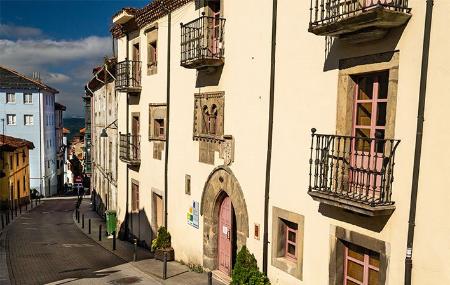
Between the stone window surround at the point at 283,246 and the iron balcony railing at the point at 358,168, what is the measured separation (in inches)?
56.4

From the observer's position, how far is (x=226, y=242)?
1284cm

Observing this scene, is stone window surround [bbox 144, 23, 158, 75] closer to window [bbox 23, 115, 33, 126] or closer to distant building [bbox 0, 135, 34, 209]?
distant building [bbox 0, 135, 34, 209]

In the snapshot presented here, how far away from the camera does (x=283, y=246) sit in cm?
991

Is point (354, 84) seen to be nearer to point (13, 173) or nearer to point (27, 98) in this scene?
point (13, 173)

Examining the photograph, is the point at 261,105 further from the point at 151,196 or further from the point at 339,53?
the point at 151,196

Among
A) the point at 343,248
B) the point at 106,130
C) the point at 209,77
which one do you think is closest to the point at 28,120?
the point at 106,130

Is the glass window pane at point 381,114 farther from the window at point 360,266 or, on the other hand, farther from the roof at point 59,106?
the roof at point 59,106

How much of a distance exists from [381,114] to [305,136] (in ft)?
6.23

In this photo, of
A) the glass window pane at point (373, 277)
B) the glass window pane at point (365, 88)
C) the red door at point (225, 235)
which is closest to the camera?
the glass window pane at point (365, 88)

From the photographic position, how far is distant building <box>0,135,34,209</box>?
35.8m

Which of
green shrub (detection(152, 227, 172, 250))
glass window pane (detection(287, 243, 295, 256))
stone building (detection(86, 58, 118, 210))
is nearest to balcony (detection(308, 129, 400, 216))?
glass window pane (detection(287, 243, 295, 256))

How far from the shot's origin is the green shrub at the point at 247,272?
1001 cm

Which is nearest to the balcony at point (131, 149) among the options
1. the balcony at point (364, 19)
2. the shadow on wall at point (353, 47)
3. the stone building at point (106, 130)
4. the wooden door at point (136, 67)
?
the wooden door at point (136, 67)

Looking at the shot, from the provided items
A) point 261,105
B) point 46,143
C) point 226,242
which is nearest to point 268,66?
point 261,105
